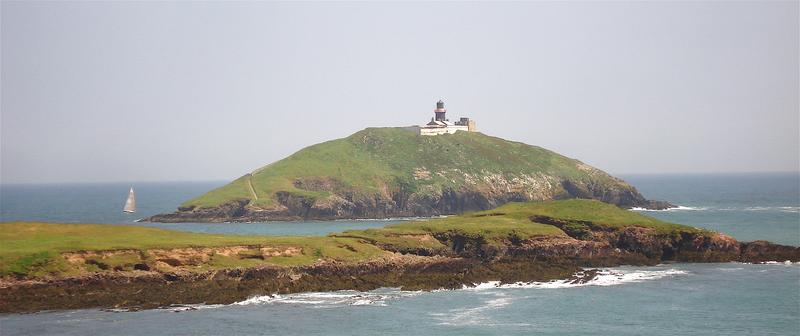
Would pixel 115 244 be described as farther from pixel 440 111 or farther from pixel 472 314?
pixel 440 111

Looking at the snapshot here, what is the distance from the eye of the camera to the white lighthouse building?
594 feet

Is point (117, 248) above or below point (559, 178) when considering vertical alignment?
below

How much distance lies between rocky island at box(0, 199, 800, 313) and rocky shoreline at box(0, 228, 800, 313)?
100 mm

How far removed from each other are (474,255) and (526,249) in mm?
6011

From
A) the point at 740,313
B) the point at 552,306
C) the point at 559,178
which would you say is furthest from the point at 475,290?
the point at 559,178

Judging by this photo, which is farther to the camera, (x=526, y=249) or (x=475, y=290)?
(x=526, y=249)

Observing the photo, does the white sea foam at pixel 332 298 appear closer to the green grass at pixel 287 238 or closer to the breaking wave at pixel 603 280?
the green grass at pixel 287 238

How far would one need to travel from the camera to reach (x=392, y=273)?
5619 centimetres

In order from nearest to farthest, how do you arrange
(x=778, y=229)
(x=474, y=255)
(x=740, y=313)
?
(x=740, y=313) → (x=474, y=255) → (x=778, y=229)

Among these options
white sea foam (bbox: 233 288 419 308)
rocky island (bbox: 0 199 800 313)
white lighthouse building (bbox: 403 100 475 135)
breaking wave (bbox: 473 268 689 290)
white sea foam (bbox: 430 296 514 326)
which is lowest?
white sea foam (bbox: 430 296 514 326)

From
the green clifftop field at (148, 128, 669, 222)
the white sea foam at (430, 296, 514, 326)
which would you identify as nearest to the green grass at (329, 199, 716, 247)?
the white sea foam at (430, 296, 514, 326)

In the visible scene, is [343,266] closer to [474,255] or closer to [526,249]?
[474,255]

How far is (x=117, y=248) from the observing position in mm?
50719

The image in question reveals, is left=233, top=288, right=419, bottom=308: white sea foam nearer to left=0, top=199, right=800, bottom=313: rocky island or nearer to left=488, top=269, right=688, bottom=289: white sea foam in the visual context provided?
left=0, top=199, right=800, bottom=313: rocky island
